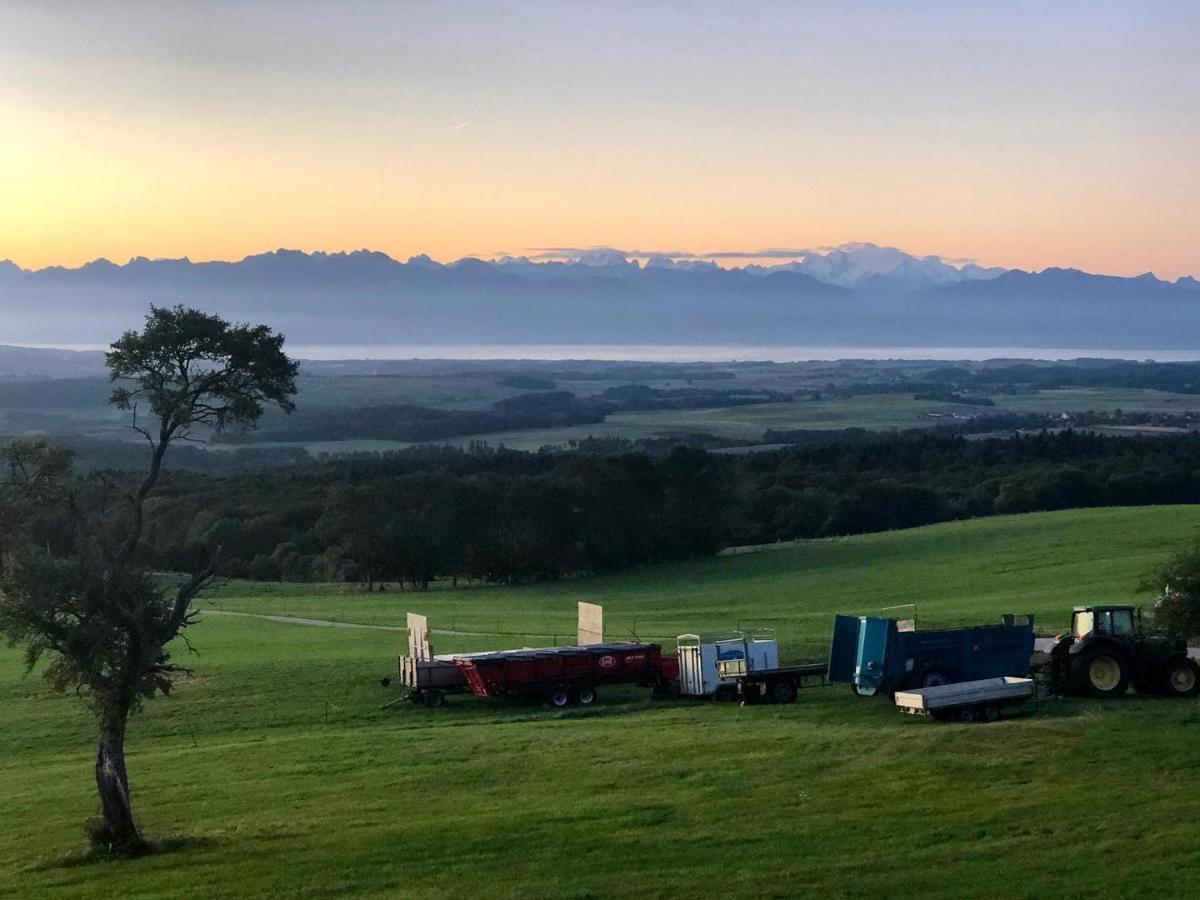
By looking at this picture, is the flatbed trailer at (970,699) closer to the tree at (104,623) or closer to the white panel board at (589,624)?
the white panel board at (589,624)

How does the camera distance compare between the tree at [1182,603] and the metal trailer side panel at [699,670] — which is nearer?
the tree at [1182,603]

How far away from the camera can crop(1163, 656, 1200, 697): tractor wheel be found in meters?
27.3

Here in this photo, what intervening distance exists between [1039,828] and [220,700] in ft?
73.1

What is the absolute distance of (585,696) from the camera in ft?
104

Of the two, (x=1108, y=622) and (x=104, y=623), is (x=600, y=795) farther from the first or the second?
(x=1108, y=622)

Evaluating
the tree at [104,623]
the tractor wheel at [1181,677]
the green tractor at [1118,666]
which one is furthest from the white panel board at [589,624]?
the tree at [104,623]

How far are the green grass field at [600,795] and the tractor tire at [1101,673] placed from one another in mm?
920

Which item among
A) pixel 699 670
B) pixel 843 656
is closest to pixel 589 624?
pixel 699 670

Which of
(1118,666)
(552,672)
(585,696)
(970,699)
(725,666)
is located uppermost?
(1118,666)

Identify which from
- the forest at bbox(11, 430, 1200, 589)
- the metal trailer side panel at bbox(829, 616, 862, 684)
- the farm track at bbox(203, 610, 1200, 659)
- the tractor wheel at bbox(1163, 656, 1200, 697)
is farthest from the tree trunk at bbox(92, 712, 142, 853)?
the forest at bbox(11, 430, 1200, 589)

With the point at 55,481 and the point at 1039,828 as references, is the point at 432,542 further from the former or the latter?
the point at 1039,828

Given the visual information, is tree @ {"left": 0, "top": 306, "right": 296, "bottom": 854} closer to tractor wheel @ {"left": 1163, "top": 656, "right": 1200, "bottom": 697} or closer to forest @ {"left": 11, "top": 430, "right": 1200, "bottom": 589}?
tractor wheel @ {"left": 1163, "top": 656, "right": 1200, "bottom": 697}

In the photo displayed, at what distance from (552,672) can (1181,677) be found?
13641 millimetres

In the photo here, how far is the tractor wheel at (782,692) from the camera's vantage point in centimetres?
2980
